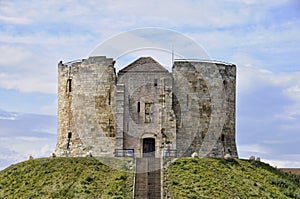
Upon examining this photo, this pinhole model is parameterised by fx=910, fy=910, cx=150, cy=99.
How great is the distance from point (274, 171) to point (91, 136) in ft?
36.4

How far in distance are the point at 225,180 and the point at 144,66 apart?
31.0 feet

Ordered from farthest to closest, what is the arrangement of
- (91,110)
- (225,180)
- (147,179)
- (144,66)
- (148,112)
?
(91,110) < (144,66) < (148,112) < (225,180) < (147,179)

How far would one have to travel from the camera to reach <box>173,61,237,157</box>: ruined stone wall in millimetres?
54312

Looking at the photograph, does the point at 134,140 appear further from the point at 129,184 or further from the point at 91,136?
the point at 129,184

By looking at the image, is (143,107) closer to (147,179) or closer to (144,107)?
(144,107)

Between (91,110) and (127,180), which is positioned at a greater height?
(91,110)

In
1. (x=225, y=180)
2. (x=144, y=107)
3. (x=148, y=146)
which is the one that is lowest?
(x=225, y=180)

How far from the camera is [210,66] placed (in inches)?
2180

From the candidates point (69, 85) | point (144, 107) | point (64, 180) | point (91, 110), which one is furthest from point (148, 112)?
point (64, 180)

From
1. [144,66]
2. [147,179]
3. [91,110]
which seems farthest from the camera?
[91,110]

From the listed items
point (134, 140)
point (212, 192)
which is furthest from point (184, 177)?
point (134, 140)

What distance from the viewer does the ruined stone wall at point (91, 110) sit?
5434 cm

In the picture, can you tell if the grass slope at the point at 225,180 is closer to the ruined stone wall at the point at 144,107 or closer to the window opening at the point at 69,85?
the ruined stone wall at the point at 144,107

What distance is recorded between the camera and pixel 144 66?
54.5 meters
